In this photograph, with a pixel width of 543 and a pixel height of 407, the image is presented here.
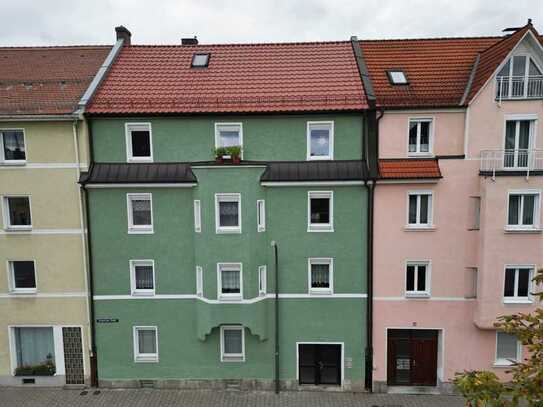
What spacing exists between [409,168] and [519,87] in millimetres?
5718

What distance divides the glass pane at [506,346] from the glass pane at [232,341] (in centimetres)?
1205

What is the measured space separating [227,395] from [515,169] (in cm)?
1630

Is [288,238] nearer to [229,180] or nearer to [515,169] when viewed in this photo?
[229,180]

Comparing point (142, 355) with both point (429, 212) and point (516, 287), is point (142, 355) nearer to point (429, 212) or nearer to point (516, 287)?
point (429, 212)

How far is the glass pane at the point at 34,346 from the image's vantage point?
17875 mm

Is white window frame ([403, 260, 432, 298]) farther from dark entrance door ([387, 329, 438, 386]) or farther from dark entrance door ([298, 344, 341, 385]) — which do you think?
dark entrance door ([298, 344, 341, 385])

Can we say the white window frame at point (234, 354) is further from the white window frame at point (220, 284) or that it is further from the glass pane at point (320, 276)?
the glass pane at point (320, 276)

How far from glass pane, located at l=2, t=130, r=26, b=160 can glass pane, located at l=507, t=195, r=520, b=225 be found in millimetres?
21901

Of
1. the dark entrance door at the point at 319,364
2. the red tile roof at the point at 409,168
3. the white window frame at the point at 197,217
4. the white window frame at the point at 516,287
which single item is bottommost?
the dark entrance door at the point at 319,364

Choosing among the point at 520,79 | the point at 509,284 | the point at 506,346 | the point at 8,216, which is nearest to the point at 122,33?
the point at 8,216

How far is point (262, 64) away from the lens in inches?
747

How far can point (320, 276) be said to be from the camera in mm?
17281

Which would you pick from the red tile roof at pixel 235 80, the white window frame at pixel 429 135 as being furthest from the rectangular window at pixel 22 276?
the white window frame at pixel 429 135

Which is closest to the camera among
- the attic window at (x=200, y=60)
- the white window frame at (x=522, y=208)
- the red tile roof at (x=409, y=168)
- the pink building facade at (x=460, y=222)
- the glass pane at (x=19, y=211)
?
the white window frame at (x=522, y=208)
